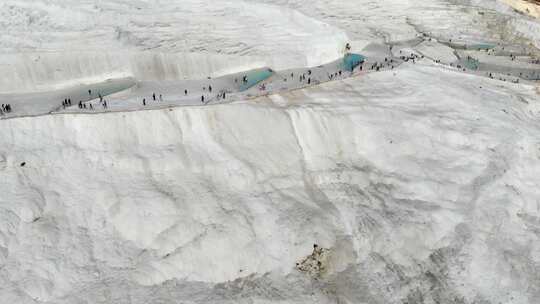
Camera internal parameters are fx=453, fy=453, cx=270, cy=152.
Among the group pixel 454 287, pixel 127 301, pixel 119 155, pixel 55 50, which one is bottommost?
pixel 454 287

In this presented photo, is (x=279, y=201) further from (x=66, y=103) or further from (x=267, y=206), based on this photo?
(x=66, y=103)

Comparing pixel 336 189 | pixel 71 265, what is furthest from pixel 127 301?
pixel 336 189

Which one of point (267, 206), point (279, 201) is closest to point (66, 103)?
point (267, 206)

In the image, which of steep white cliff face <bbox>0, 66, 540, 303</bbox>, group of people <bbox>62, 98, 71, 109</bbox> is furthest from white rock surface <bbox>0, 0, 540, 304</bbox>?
group of people <bbox>62, 98, 71, 109</bbox>

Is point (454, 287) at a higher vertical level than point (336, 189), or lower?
lower

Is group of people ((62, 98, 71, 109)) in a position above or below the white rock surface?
above

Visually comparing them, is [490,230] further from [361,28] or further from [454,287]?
[361,28]

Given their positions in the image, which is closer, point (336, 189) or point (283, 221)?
point (283, 221)

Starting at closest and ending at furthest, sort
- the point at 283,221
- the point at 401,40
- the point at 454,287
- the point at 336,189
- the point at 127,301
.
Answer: the point at 127,301 < the point at 454,287 < the point at 283,221 < the point at 336,189 < the point at 401,40

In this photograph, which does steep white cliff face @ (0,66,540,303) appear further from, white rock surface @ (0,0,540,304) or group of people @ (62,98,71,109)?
group of people @ (62,98,71,109)
